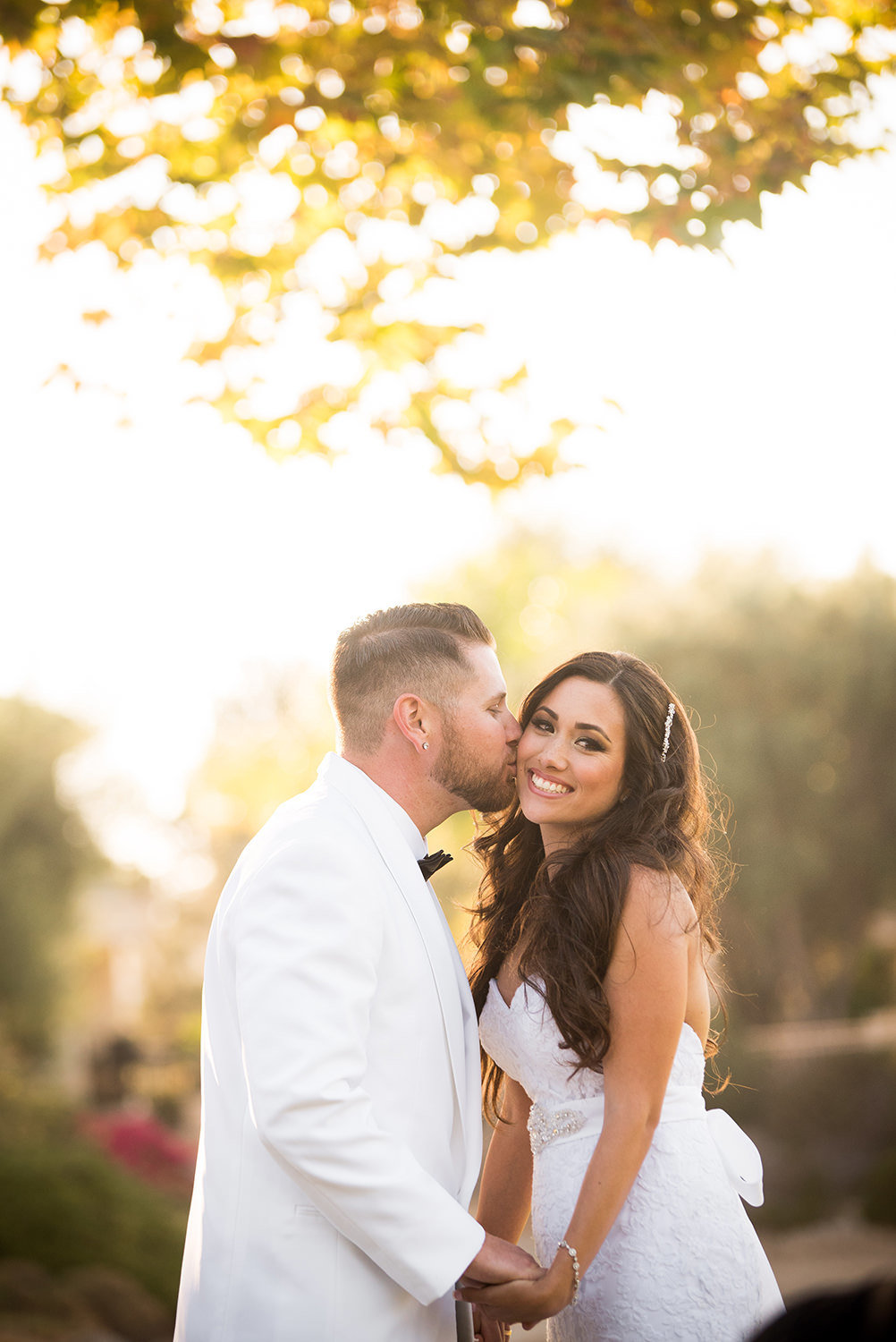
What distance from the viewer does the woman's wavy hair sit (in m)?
3.01

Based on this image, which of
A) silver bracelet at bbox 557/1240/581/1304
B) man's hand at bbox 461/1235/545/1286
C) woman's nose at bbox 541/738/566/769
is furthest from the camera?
woman's nose at bbox 541/738/566/769

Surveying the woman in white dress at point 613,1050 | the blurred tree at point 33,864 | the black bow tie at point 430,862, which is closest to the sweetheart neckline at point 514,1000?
the woman in white dress at point 613,1050

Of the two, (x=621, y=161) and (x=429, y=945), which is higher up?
(x=621, y=161)

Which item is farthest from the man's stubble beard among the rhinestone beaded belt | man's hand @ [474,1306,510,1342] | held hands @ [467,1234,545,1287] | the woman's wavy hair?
man's hand @ [474,1306,510,1342]

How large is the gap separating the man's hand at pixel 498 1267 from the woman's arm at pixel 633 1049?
0.13 meters

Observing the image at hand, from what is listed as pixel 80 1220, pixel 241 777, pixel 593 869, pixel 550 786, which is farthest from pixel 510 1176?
pixel 241 777

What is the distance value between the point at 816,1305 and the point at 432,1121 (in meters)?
1.15

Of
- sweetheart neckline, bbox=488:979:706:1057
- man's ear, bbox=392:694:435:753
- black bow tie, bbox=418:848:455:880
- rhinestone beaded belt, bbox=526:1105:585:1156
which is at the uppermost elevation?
man's ear, bbox=392:694:435:753

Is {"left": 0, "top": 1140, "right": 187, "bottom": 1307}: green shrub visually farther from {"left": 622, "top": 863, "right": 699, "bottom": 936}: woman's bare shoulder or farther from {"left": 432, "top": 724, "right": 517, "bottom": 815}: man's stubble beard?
{"left": 622, "top": 863, "right": 699, "bottom": 936}: woman's bare shoulder

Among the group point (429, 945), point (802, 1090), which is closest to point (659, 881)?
point (429, 945)

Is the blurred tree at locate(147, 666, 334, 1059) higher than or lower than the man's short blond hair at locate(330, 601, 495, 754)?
lower

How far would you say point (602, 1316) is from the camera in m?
2.94

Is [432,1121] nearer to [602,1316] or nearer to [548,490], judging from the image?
[602,1316]

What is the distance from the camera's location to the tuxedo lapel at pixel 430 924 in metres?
2.84
